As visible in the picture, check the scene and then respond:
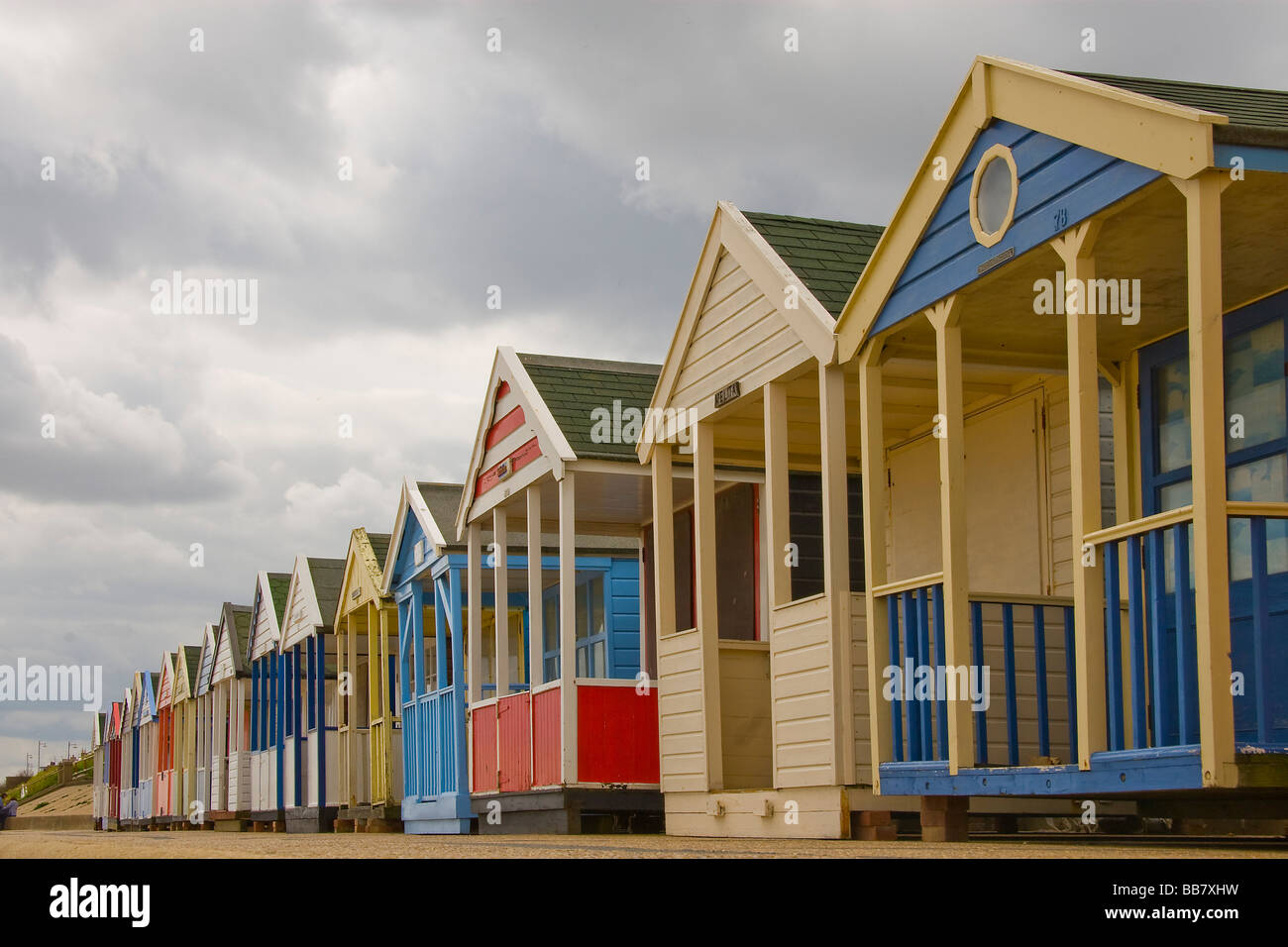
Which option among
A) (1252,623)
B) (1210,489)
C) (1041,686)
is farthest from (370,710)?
(1210,489)

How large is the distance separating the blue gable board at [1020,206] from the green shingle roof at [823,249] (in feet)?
4.20

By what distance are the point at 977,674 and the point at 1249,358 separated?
2487 mm

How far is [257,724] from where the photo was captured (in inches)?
1172

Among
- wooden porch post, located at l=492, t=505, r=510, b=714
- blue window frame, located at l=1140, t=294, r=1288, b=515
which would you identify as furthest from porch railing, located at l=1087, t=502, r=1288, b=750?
wooden porch post, located at l=492, t=505, r=510, b=714

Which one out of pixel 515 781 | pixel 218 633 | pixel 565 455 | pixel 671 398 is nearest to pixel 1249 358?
pixel 671 398

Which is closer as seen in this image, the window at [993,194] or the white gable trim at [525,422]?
the window at [993,194]

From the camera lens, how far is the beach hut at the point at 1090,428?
6.80 metres

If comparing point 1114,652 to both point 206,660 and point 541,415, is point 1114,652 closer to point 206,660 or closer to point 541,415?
point 541,415

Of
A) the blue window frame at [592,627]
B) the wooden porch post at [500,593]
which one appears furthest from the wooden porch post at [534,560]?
the blue window frame at [592,627]

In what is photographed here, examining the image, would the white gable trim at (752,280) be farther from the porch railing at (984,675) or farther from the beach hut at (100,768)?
the beach hut at (100,768)

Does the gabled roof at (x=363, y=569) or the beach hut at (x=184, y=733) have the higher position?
the gabled roof at (x=363, y=569)

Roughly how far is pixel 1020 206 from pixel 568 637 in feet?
23.5
